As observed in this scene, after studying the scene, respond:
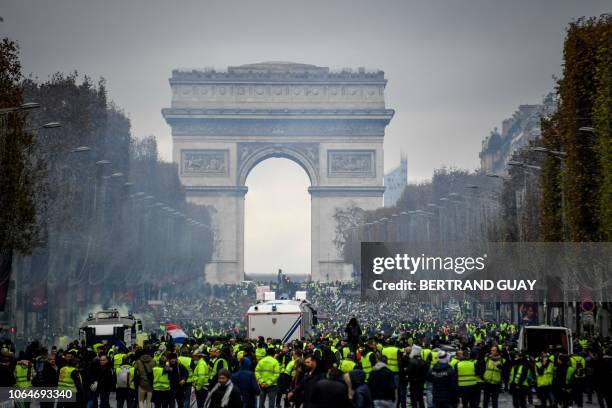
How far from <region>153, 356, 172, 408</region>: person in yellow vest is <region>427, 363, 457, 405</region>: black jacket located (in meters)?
5.19

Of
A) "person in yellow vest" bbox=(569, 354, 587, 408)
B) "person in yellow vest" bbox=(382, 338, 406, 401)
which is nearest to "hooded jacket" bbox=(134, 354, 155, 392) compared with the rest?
"person in yellow vest" bbox=(382, 338, 406, 401)

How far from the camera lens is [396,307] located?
90125mm

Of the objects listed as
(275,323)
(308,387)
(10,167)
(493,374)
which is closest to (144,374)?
(493,374)

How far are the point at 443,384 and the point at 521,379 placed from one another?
4947mm

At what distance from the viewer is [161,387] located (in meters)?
26.5

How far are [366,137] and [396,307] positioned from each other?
52798 millimetres

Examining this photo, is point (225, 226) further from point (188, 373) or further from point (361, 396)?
point (361, 396)

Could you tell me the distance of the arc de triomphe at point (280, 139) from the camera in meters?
140

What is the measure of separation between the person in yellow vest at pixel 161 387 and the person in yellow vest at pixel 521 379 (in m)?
7.86

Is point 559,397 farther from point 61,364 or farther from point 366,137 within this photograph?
point 366,137

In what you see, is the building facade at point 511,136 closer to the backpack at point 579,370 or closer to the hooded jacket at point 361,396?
the backpack at point 579,370

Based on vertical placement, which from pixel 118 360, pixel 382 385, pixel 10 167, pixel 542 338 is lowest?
pixel 382 385

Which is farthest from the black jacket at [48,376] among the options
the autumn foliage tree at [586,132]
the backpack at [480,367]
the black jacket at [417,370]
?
the autumn foliage tree at [586,132]

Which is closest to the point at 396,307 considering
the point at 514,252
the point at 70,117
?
the point at 70,117
